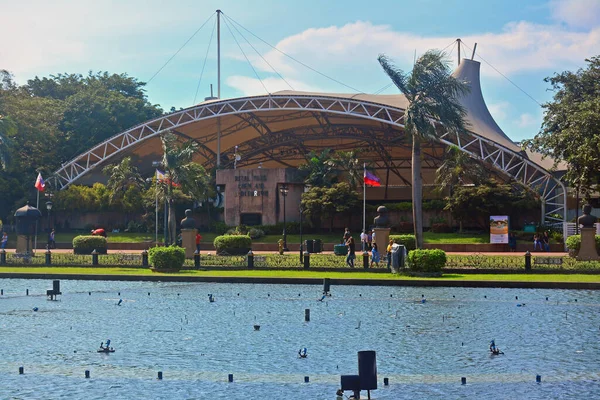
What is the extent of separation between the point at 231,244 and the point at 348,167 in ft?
75.1

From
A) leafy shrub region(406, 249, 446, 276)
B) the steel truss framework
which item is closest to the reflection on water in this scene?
leafy shrub region(406, 249, 446, 276)

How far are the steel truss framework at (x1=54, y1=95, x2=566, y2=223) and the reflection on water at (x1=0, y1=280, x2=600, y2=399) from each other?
120ft

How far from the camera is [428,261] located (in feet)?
102

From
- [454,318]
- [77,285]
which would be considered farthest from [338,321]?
[77,285]

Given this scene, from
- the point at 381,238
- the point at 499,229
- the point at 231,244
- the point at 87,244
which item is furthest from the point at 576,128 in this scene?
the point at 87,244

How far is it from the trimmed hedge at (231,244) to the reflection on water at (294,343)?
19845 millimetres

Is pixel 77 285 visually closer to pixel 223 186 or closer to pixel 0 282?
pixel 0 282

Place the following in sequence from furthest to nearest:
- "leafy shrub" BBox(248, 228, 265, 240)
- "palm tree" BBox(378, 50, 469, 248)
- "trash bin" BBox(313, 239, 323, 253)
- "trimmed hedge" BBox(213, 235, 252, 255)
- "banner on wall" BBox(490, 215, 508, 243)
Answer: "leafy shrub" BBox(248, 228, 265, 240) < "banner on wall" BBox(490, 215, 508, 243) < "trash bin" BBox(313, 239, 323, 253) < "trimmed hedge" BBox(213, 235, 252, 255) < "palm tree" BBox(378, 50, 469, 248)

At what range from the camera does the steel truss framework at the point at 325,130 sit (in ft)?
Result: 202

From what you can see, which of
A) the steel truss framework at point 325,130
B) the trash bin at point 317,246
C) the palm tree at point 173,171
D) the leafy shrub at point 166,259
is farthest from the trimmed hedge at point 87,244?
the steel truss framework at point 325,130

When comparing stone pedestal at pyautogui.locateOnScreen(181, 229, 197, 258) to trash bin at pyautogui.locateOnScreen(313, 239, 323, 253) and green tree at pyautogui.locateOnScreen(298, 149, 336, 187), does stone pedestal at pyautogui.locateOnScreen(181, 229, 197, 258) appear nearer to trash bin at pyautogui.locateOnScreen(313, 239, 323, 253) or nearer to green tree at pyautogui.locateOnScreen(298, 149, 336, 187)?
trash bin at pyautogui.locateOnScreen(313, 239, 323, 253)

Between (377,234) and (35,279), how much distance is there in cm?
1695

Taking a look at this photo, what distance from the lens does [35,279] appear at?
3322 centimetres

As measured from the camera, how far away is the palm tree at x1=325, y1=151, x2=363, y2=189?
2618 inches
